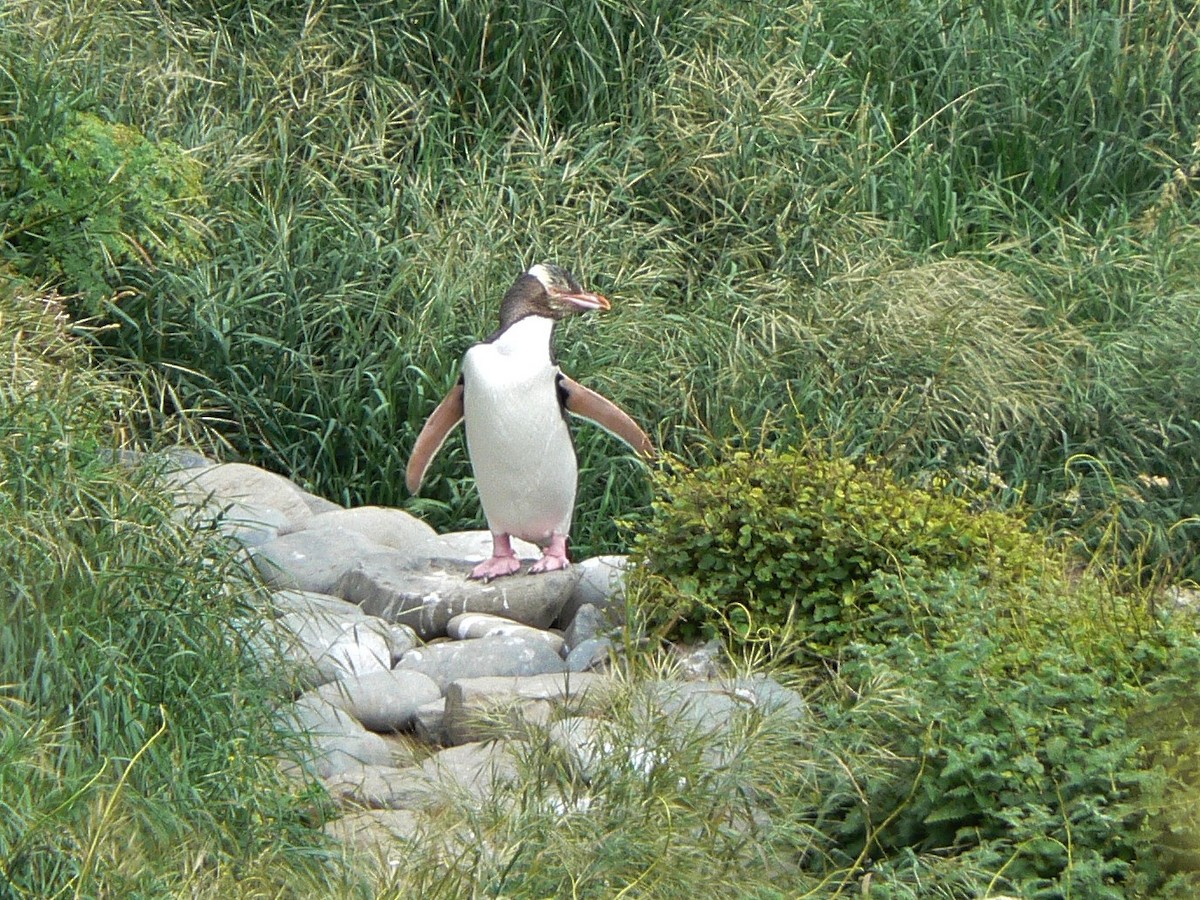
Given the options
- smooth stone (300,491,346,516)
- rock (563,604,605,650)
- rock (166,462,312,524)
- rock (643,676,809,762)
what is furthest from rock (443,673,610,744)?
smooth stone (300,491,346,516)

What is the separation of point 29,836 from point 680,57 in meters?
5.70

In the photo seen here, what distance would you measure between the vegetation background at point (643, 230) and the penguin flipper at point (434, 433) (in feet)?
2.51

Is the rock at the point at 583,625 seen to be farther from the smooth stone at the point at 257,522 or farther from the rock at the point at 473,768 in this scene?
the smooth stone at the point at 257,522

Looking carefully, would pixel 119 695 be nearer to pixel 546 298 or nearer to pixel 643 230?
pixel 546 298

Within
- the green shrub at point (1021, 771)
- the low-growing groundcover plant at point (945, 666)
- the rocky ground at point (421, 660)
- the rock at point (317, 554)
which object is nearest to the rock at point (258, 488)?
the rocky ground at point (421, 660)

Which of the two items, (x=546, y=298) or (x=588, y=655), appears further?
(x=546, y=298)

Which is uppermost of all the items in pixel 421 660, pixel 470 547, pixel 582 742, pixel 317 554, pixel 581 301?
pixel 581 301

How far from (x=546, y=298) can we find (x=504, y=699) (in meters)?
1.54

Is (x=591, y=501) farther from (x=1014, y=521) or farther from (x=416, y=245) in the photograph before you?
(x=1014, y=521)

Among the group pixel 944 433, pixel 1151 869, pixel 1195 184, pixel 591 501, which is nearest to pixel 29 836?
pixel 1151 869

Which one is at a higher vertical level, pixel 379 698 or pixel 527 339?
pixel 527 339

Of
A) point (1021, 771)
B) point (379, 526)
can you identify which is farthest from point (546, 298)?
point (1021, 771)

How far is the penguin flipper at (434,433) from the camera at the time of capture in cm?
584

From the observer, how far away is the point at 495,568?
5719 millimetres
